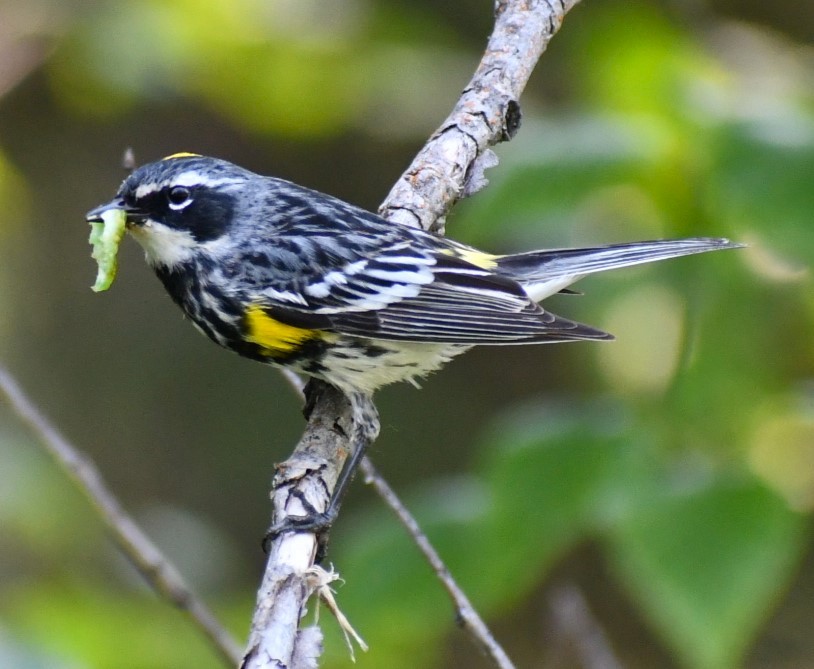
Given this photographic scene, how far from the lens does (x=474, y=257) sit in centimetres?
375

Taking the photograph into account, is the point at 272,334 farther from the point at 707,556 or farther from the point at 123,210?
the point at 707,556

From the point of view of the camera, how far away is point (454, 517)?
137 inches

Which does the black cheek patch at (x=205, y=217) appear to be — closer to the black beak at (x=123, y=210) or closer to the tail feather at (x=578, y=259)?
the black beak at (x=123, y=210)

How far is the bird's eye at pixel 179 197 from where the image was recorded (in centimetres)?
338

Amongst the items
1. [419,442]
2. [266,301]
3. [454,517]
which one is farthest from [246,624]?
[419,442]

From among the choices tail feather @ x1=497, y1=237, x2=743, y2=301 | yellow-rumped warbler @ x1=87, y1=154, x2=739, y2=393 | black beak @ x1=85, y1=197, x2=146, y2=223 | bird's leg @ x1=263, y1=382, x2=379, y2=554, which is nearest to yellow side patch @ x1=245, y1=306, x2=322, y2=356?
yellow-rumped warbler @ x1=87, y1=154, x2=739, y2=393

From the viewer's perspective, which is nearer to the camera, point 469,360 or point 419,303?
point 419,303

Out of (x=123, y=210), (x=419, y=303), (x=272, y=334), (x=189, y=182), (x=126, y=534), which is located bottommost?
(x=126, y=534)

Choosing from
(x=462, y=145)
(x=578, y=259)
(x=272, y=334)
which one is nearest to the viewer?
(x=272, y=334)

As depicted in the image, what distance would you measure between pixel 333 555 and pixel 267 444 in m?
1.75

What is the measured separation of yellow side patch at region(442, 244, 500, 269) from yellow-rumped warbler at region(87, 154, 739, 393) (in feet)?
0.07

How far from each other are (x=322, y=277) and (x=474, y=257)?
0.57 metres

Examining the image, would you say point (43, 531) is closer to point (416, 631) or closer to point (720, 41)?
point (416, 631)

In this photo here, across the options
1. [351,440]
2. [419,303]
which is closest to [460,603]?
[351,440]
